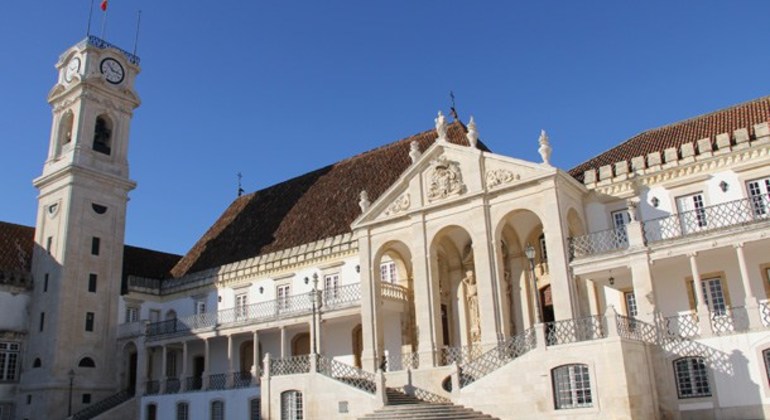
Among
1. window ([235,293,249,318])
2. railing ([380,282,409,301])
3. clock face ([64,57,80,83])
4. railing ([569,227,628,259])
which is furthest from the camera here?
clock face ([64,57,80,83])

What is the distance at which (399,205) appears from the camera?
2530cm

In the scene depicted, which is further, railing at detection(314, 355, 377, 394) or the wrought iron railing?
the wrought iron railing

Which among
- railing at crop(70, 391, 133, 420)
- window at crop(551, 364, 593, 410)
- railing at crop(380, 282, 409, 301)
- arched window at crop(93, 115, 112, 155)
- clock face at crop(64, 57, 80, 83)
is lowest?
window at crop(551, 364, 593, 410)

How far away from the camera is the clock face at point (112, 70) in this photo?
119ft

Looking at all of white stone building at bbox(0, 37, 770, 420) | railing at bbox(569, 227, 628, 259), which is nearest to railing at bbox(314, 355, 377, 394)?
white stone building at bbox(0, 37, 770, 420)

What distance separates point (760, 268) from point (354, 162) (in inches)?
800

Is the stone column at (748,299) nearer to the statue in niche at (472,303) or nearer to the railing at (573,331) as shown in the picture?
the railing at (573,331)

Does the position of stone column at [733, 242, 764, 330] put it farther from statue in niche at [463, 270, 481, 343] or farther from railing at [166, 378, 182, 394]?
railing at [166, 378, 182, 394]

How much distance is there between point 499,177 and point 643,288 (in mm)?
5849

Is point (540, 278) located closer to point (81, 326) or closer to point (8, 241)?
point (81, 326)

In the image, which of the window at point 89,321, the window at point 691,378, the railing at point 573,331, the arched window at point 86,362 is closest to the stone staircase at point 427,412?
the railing at point 573,331

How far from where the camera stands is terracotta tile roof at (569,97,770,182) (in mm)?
22875

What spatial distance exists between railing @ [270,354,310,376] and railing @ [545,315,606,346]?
8.74m

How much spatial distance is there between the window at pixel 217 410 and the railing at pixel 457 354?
33.6 feet
